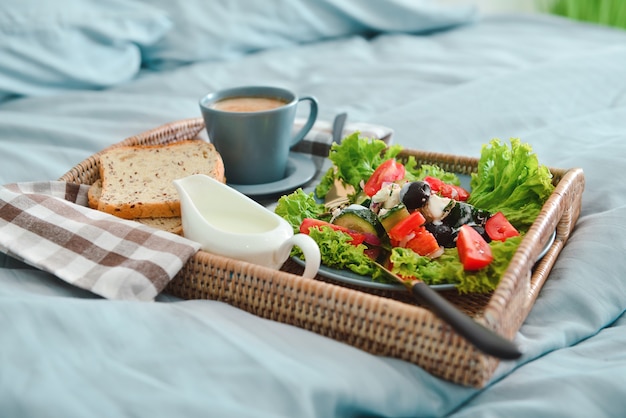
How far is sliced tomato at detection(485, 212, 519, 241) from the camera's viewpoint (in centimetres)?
87

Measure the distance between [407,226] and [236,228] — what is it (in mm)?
231

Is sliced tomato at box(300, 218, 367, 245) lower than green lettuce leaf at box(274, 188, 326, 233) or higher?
higher

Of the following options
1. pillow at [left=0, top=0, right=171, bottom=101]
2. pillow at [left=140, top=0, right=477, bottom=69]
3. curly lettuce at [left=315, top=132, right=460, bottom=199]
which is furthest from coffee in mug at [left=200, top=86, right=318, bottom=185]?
pillow at [left=140, top=0, right=477, bottom=69]

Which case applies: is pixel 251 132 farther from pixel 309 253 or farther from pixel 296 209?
pixel 309 253

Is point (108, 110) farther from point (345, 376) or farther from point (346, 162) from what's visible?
point (345, 376)

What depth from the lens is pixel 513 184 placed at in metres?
0.98

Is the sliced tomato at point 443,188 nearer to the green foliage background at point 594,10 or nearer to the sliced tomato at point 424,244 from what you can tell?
the sliced tomato at point 424,244

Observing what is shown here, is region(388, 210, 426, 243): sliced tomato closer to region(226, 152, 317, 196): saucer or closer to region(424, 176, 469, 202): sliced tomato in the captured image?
region(424, 176, 469, 202): sliced tomato

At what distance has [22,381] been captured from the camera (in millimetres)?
651

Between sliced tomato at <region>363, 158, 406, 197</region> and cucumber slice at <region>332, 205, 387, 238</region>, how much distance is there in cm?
10

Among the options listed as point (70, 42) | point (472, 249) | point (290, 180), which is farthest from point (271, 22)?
point (472, 249)

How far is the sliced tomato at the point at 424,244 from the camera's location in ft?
2.81

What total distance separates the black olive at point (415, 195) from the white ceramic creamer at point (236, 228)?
148 millimetres

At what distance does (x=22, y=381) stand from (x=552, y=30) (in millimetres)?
2090
